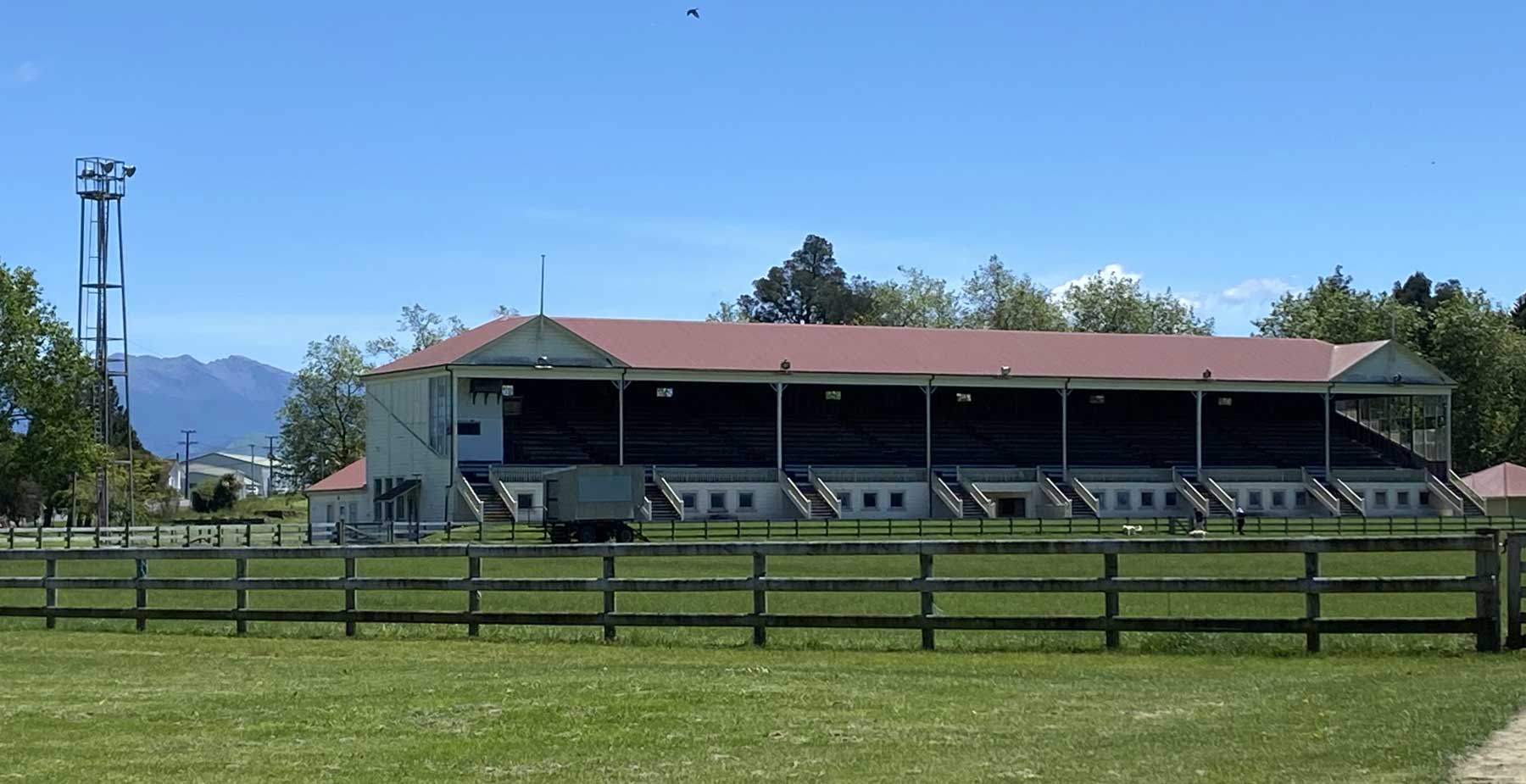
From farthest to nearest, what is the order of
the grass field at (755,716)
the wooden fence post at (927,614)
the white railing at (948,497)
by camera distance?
the white railing at (948,497)
the wooden fence post at (927,614)
the grass field at (755,716)

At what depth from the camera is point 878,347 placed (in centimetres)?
8325

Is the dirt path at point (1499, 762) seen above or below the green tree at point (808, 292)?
below

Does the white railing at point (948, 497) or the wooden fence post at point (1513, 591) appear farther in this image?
the white railing at point (948, 497)

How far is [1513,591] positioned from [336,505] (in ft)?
257

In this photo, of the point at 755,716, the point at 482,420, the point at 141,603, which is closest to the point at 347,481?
the point at 482,420

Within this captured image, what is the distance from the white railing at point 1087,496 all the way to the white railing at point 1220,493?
212 inches

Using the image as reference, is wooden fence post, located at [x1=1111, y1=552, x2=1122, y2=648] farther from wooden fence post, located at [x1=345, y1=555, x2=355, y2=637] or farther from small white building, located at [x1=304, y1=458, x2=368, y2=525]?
small white building, located at [x1=304, y1=458, x2=368, y2=525]

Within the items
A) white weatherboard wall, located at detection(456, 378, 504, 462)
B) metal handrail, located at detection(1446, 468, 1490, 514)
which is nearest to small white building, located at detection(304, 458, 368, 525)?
white weatherboard wall, located at detection(456, 378, 504, 462)

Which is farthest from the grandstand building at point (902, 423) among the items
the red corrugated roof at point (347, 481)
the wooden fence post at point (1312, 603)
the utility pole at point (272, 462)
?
the utility pole at point (272, 462)

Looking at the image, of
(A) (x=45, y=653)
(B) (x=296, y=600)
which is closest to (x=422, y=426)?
(B) (x=296, y=600)

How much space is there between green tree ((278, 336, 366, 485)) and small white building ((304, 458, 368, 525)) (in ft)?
90.7

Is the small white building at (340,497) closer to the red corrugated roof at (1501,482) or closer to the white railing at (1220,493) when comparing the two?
the white railing at (1220,493)

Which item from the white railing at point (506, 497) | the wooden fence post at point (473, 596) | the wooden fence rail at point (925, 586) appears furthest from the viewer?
the white railing at point (506, 497)

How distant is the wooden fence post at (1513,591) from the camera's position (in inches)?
622
